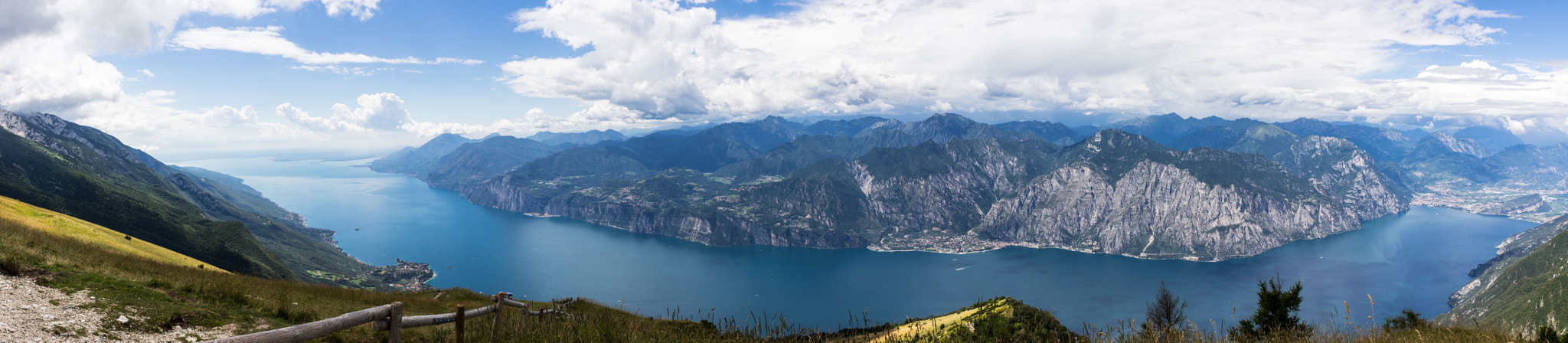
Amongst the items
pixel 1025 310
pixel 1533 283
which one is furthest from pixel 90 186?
pixel 1533 283

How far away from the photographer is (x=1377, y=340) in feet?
32.5

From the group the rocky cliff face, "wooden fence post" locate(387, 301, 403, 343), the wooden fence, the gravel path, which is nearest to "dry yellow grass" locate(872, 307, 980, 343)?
the wooden fence

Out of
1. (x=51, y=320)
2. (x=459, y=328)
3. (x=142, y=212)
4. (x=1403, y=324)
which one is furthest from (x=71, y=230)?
(x=142, y=212)

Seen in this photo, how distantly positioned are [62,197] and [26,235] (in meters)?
174

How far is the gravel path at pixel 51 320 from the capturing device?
9.54 meters

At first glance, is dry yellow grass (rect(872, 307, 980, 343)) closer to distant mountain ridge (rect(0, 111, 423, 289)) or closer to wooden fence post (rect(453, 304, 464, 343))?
wooden fence post (rect(453, 304, 464, 343))

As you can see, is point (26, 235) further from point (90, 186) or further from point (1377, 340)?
point (90, 186)

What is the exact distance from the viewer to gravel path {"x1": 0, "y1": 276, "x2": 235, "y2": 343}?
954 cm

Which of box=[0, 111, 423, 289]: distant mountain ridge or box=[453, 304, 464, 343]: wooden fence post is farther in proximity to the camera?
box=[0, 111, 423, 289]: distant mountain ridge

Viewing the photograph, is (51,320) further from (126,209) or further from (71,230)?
(126,209)

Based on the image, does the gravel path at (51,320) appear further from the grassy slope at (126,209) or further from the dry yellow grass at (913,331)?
the grassy slope at (126,209)

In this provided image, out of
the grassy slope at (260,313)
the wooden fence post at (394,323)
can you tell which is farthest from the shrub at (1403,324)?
the wooden fence post at (394,323)

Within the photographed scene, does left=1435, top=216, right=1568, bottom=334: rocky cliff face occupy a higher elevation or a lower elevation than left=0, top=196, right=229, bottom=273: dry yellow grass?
lower

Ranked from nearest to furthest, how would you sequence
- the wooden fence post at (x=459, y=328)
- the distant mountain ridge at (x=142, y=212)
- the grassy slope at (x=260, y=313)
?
the wooden fence post at (x=459, y=328) → the grassy slope at (x=260, y=313) → the distant mountain ridge at (x=142, y=212)
